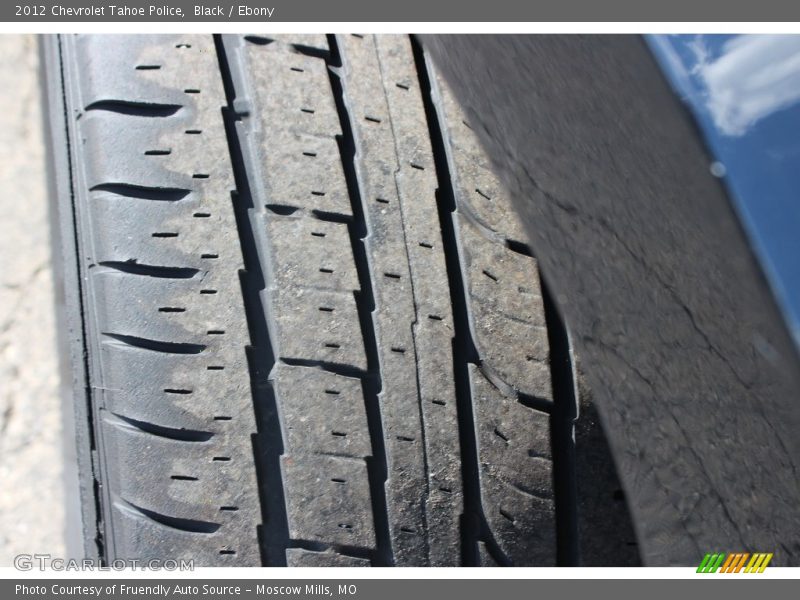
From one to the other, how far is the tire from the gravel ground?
0.10m

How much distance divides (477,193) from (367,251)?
0.11 metres

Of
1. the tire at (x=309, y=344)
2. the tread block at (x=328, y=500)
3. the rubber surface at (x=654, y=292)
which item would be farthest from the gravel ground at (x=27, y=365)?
the rubber surface at (x=654, y=292)

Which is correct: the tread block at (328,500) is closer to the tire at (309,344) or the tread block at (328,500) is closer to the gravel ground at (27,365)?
the tire at (309,344)

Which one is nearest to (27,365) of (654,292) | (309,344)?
(309,344)

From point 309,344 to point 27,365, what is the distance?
0.35 m

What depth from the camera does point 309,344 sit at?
66cm

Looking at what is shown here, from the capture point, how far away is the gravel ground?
0.77 meters

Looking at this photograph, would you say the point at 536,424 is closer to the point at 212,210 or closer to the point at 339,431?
the point at 339,431

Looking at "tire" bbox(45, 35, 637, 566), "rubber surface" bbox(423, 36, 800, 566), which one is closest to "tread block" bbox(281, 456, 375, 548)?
"tire" bbox(45, 35, 637, 566)

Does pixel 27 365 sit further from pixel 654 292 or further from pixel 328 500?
pixel 654 292

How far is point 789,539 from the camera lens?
2.44 ft

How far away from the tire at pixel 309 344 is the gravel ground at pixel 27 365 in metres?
0.10

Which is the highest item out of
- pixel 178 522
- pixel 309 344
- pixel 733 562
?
pixel 309 344

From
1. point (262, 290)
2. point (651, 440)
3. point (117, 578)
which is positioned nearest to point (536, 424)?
point (651, 440)
